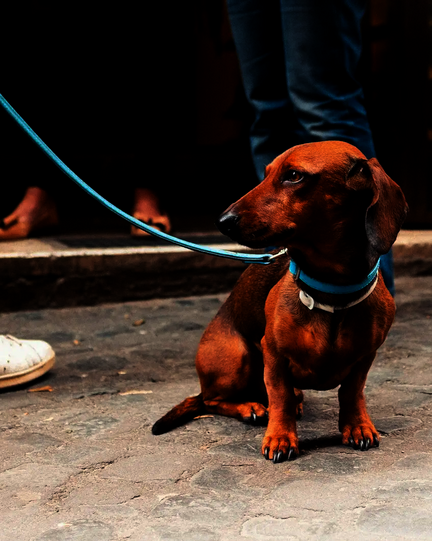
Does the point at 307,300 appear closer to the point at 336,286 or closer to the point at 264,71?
the point at 336,286

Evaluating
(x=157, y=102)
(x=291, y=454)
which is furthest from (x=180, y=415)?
(x=157, y=102)

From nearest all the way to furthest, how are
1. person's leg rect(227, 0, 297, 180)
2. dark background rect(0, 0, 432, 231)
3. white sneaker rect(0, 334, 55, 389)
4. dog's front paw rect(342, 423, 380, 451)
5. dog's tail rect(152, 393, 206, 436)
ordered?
dog's front paw rect(342, 423, 380, 451)
dog's tail rect(152, 393, 206, 436)
white sneaker rect(0, 334, 55, 389)
person's leg rect(227, 0, 297, 180)
dark background rect(0, 0, 432, 231)

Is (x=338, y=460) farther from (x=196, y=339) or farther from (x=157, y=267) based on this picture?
(x=157, y=267)

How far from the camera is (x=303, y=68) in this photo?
276 centimetres

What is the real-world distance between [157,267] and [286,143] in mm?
1330

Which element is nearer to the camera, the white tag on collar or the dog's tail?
the white tag on collar

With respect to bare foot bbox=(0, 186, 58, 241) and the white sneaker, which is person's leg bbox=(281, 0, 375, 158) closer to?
the white sneaker

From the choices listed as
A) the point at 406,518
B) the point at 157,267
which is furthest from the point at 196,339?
the point at 406,518

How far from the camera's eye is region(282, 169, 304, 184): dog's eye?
1.79 meters

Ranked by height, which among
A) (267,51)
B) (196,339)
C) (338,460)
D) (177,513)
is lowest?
(196,339)

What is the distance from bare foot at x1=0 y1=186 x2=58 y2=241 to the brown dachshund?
8.51 feet

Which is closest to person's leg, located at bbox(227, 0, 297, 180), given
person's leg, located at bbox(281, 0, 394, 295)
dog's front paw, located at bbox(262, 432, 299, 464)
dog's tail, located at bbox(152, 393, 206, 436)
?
person's leg, located at bbox(281, 0, 394, 295)

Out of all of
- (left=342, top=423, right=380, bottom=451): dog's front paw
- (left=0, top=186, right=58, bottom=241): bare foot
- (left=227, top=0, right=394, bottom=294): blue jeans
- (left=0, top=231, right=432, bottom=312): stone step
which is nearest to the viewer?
(left=342, top=423, right=380, bottom=451): dog's front paw

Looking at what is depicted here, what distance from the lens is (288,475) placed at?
1.83 metres
